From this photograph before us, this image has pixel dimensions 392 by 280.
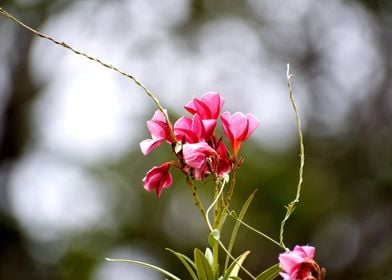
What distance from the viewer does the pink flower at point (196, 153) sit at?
3.26ft

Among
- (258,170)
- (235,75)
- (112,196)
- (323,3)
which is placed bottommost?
(112,196)

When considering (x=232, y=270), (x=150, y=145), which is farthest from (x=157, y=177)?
(x=232, y=270)

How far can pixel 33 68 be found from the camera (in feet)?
23.6

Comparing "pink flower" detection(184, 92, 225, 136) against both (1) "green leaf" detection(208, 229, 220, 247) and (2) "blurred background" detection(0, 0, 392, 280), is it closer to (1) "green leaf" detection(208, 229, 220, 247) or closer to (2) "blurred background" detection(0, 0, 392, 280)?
(1) "green leaf" detection(208, 229, 220, 247)

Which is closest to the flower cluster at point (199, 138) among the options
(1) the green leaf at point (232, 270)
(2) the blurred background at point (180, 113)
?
(1) the green leaf at point (232, 270)

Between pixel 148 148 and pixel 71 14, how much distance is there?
6.58 m

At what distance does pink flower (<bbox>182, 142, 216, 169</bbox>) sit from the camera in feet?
3.26

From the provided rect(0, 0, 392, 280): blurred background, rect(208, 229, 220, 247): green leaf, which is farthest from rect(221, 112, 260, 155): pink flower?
rect(0, 0, 392, 280): blurred background

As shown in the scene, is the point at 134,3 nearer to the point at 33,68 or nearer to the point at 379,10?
the point at 33,68

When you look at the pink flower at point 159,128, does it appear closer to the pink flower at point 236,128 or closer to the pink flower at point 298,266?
the pink flower at point 236,128

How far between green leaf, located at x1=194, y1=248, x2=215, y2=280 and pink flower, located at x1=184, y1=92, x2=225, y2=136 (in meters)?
0.14

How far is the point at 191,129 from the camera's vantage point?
102cm

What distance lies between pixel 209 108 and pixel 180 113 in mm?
4475

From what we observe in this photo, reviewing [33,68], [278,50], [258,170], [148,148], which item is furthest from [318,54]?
[148,148]
